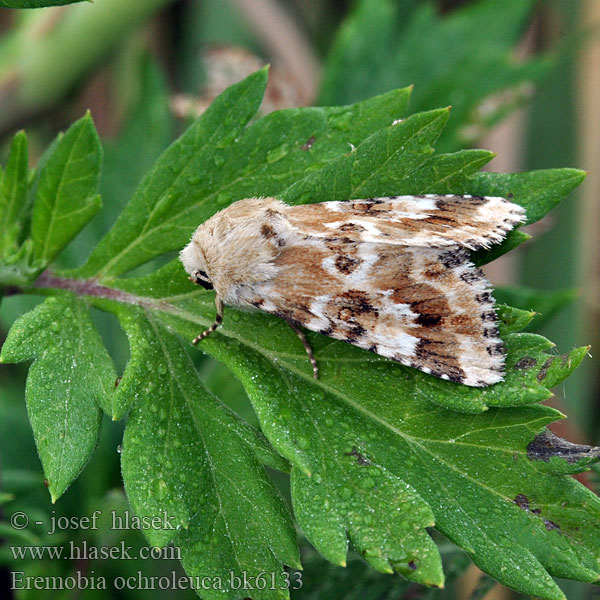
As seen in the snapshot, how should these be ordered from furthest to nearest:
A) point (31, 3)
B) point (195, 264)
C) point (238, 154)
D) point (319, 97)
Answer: point (319, 97) < point (195, 264) < point (238, 154) < point (31, 3)

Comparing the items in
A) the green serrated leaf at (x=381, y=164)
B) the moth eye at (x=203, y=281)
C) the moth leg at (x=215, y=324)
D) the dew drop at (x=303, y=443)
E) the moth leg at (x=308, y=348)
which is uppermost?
the green serrated leaf at (x=381, y=164)

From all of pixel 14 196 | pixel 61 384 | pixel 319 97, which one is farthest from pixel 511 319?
pixel 319 97

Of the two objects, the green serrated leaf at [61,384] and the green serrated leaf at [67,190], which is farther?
the green serrated leaf at [67,190]

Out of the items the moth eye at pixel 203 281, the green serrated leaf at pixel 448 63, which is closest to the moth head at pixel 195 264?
the moth eye at pixel 203 281

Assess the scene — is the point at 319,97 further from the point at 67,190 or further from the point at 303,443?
the point at 303,443

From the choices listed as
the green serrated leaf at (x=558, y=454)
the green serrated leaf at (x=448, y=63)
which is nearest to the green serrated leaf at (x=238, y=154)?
the green serrated leaf at (x=558, y=454)

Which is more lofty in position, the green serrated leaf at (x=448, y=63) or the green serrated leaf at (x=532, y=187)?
the green serrated leaf at (x=448, y=63)

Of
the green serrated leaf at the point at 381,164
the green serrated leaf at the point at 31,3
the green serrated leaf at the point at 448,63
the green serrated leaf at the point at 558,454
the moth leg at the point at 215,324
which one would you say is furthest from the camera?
the green serrated leaf at the point at 448,63

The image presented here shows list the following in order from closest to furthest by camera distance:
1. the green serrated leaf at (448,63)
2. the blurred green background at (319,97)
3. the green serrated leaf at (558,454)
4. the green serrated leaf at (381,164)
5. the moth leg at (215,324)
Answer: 1. the green serrated leaf at (558,454)
2. the green serrated leaf at (381,164)
3. the moth leg at (215,324)
4. the blurred green background at (319,97)
5. the green serrated leaf at (448,63)

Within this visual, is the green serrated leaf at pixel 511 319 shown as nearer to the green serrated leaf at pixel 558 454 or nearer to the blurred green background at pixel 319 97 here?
the green serrated leaf at pixel 558 454
